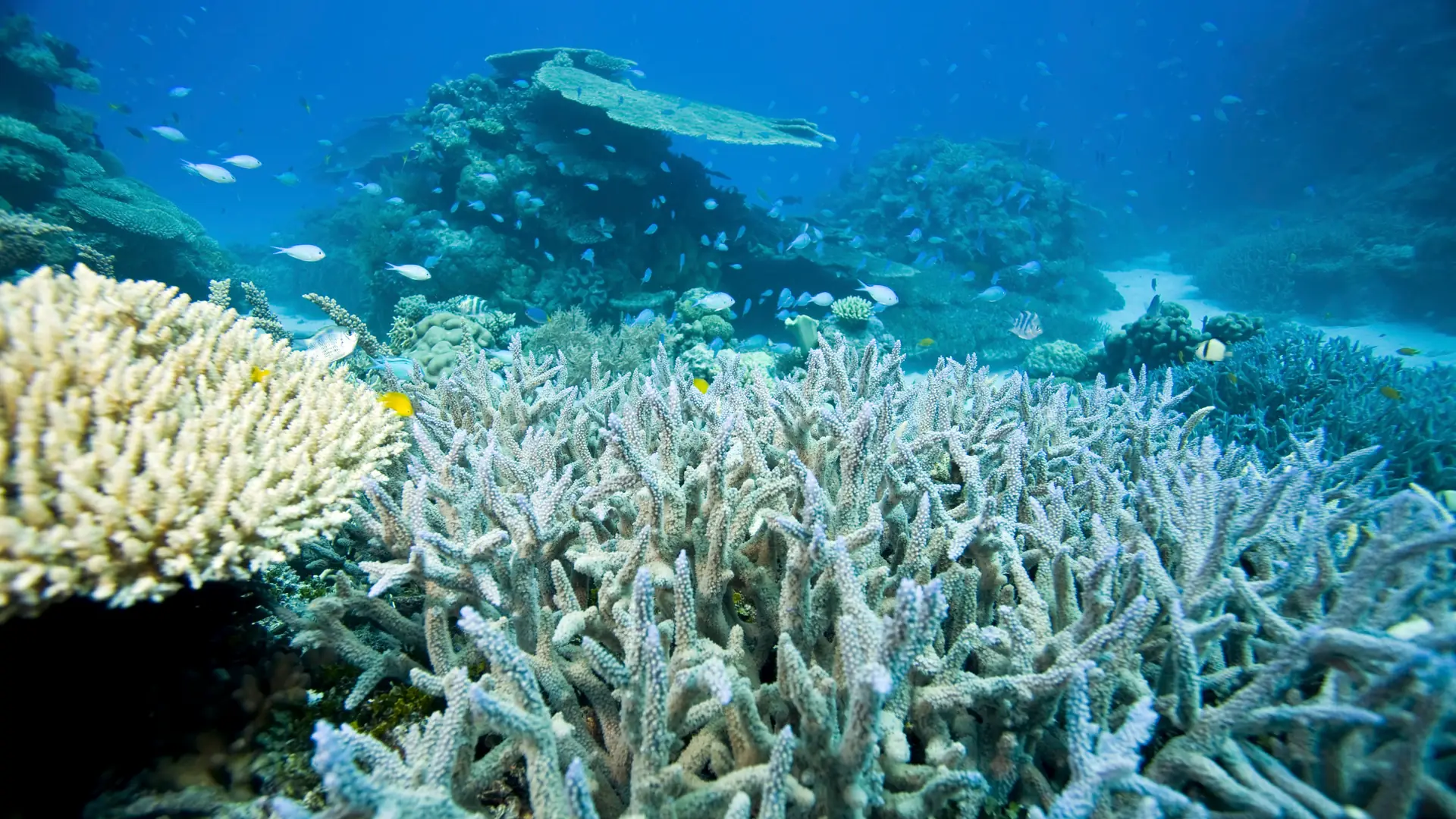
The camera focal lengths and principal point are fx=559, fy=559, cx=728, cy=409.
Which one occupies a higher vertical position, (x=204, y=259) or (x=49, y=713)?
(x=204, y=259)

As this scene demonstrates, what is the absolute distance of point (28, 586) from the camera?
53.9 inches

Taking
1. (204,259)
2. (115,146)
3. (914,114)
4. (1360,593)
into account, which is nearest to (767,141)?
(1360,593)

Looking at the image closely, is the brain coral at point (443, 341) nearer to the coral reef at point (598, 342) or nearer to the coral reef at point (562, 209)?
the coral reef at point (598, 342)

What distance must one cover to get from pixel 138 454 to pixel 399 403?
6.21 feet

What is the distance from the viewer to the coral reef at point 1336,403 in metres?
5.50

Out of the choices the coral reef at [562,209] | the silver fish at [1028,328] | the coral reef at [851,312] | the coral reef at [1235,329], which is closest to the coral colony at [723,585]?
the silver fish at [1028,328]

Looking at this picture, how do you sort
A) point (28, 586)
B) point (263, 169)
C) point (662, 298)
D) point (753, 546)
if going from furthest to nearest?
→ 1. point (263, 169)
2. point (662, 298)
3. point (753, 546)
4. point (28, 586)

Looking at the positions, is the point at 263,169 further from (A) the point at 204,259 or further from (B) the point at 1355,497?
(B) the point at 1355,497

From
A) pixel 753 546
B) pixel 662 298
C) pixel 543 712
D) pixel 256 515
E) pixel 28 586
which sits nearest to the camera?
pixel 28 586

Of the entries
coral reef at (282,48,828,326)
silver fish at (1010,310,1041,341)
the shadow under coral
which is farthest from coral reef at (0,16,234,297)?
silver fish at (1010,310,1041,341)

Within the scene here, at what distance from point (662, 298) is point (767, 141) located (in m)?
4.15

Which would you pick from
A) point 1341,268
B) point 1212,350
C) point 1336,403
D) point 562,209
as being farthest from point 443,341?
point 1341,268

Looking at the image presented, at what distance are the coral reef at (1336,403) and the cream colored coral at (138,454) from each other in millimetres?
6602

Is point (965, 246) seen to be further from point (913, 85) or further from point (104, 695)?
point (913, 85)
